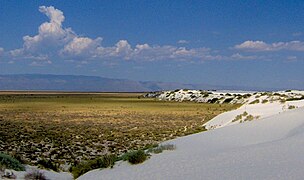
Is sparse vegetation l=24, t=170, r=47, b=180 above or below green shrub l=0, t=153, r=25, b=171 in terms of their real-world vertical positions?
below

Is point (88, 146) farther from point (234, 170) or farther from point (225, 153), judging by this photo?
point (234, 170)

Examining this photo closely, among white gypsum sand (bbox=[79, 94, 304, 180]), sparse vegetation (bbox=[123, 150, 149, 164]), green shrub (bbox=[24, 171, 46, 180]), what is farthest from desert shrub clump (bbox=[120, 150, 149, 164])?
green shrub (bbox=[24, 171, 46, 180])

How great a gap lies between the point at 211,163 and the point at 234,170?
1.04m

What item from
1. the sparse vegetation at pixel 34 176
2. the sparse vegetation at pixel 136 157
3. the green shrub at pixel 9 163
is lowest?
the sparse vegetation at pixel 34 176

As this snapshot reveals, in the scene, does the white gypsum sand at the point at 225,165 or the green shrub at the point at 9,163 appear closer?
the white gypsum sand at the point at 225,165

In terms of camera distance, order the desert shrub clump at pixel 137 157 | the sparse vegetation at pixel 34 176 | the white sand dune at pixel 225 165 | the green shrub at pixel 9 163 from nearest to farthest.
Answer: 1. the white sand dune at pixel 225 165
2. the desert shrub clump at pixel 137 157
3. the sparse vegetation at pixel 34 176
4. the green shrub at pixel 9 163

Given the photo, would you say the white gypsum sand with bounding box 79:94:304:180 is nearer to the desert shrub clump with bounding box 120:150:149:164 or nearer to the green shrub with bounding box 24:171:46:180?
the desert shrub clump with bounding box 120:150:149:164

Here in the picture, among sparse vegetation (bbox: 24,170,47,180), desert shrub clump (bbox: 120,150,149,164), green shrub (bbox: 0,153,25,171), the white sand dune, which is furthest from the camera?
green shrub (bbox: 0,153,25,171)

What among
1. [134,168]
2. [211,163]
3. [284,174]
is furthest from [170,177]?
[284,174]

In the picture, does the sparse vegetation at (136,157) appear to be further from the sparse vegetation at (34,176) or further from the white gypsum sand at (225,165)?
the sparse vegetation at (34,176)

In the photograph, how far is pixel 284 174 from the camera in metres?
7.15

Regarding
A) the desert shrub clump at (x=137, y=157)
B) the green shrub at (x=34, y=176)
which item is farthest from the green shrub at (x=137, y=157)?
the green shrub at (x=34, y=176)

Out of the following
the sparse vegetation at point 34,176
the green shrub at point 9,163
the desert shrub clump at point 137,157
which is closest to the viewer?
the desert shrub clump at point 137,157

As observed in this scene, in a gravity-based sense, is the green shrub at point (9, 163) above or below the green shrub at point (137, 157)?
below
